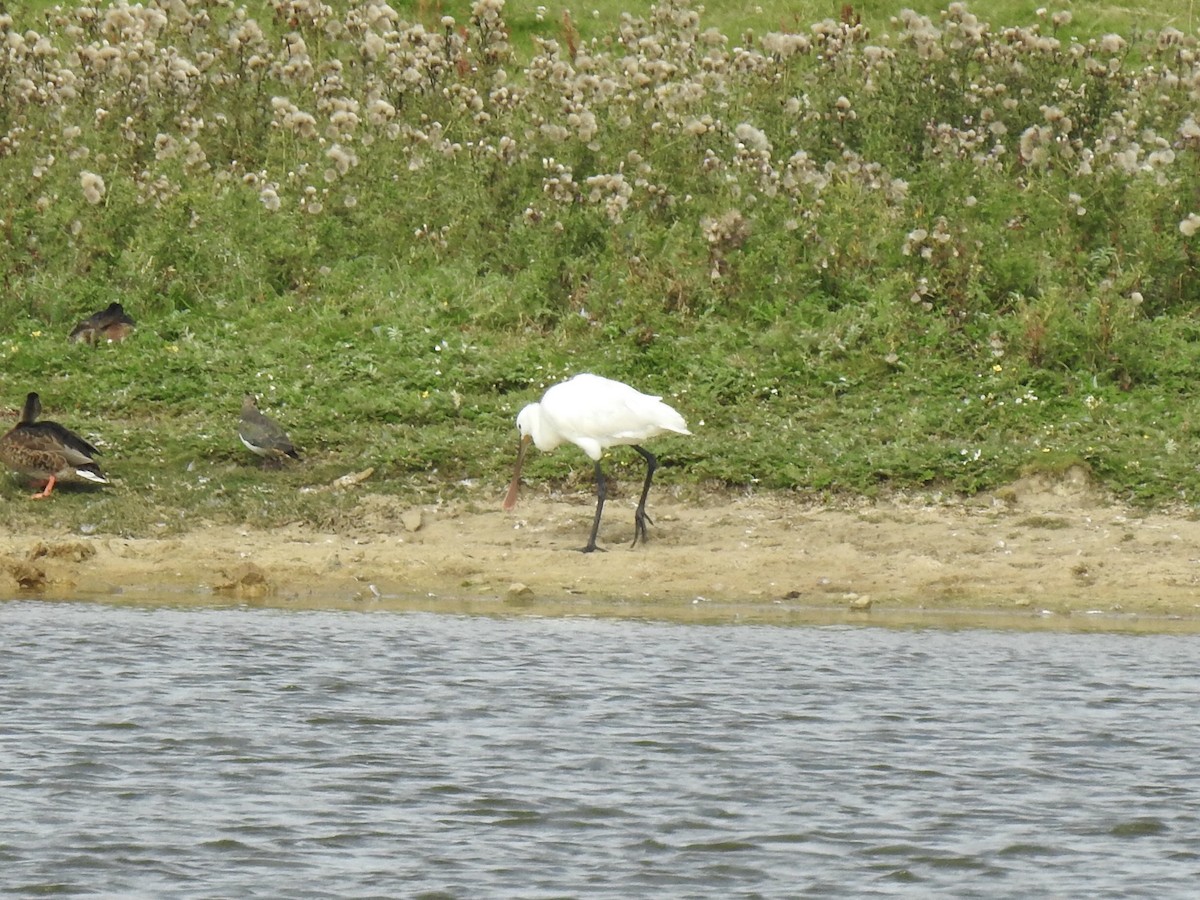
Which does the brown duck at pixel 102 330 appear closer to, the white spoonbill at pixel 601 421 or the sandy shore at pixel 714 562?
the sandy shore at pixel 714 562

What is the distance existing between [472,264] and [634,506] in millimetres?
3513

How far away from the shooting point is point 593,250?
1404 cm

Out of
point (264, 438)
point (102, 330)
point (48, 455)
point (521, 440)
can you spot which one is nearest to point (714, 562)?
point (521, 440)

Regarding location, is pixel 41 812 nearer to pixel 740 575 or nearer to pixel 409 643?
pixel 409 643

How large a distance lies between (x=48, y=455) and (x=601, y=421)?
9.70 feet

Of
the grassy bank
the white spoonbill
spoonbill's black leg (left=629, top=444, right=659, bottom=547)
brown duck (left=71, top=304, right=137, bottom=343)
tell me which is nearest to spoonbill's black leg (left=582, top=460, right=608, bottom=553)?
the white spoonbill

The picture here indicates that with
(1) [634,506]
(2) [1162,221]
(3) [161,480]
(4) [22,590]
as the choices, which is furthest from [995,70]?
(4) [22,590]

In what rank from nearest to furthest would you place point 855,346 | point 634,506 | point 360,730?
1. point 360,730
2. point 634,506
3. point 855,346

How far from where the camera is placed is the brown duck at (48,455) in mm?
11109

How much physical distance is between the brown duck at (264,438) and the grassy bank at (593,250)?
0.15 meters

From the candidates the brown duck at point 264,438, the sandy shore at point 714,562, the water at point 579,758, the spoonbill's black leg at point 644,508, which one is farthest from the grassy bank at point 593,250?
the water at point 579,758

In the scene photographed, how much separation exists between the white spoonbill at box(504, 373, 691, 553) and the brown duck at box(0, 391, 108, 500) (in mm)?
2279

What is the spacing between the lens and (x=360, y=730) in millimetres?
7945

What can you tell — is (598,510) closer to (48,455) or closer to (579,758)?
(48,455)
